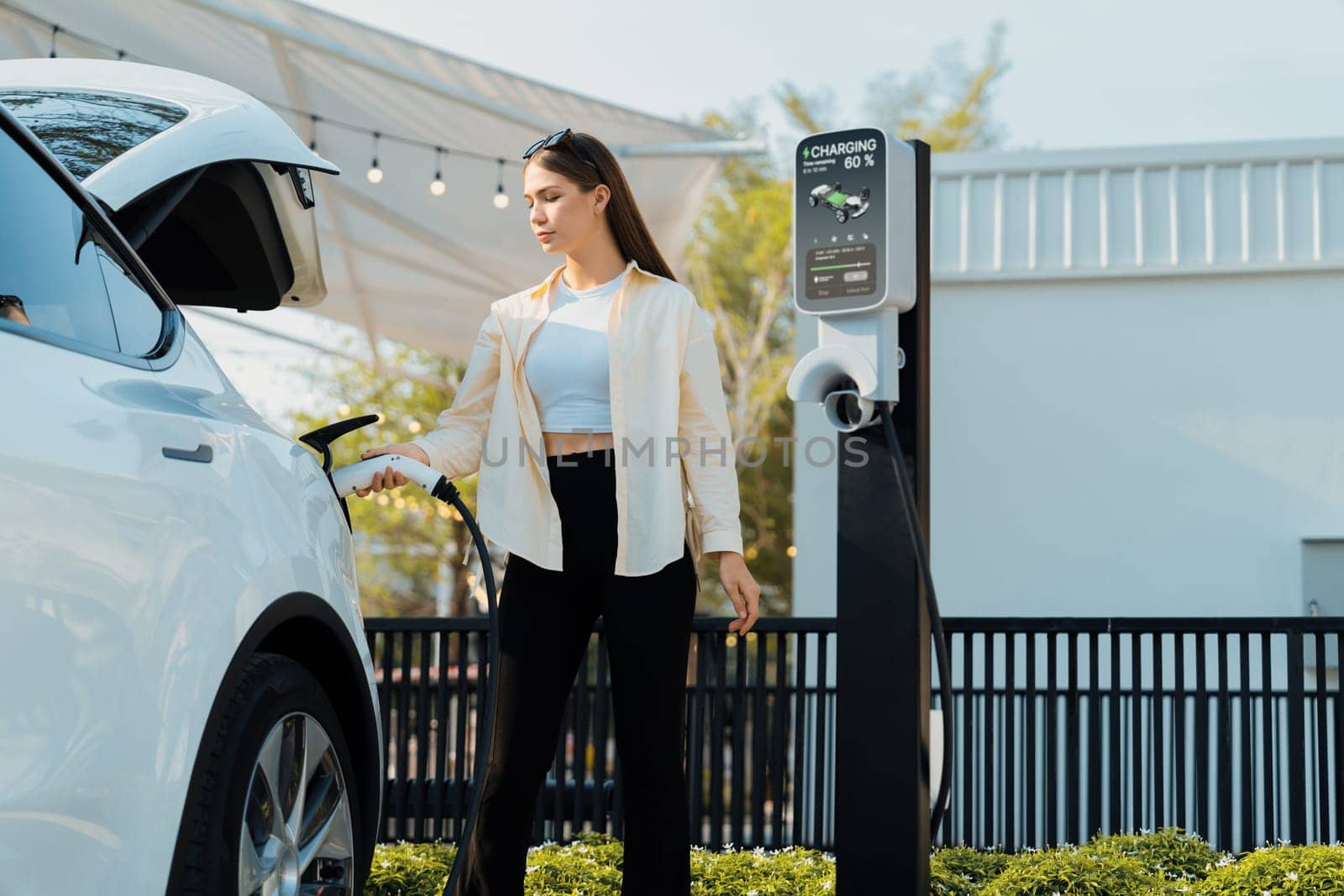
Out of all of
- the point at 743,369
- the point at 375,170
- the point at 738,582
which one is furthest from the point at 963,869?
the point at 743,369

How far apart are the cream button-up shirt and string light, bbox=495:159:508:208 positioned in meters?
4.67

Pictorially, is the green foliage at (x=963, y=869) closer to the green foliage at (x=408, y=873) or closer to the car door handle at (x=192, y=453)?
the green foliage at (x=408, y=873)

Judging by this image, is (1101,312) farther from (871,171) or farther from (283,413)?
(283,413)

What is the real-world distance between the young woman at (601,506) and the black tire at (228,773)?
1.97 feet

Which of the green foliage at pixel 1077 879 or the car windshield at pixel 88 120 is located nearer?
the car windshield at pixel 88 120

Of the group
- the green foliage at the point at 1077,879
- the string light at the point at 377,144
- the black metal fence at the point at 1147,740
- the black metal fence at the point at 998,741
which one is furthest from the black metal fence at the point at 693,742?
the string light at the point at 377,144

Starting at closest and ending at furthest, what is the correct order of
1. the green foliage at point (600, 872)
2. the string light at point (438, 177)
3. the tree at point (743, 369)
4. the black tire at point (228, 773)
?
the black tire at point (228, 773) < the green foliage at point (600, 872) < the string light at point (438, 177) < the tree at point (743, 369)

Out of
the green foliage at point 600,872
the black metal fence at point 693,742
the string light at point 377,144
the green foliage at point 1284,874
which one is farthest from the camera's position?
the string light at point 377,144

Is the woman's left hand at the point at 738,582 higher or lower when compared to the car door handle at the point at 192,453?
lower

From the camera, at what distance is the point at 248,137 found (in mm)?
2137

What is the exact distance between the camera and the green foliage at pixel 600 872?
2.95 m

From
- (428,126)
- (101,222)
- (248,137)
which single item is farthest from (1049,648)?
(428,126)

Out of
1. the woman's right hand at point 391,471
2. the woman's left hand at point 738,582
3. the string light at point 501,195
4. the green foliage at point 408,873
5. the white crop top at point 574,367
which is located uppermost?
the string light at point 501,195

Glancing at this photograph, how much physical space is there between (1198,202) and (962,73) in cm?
1962
